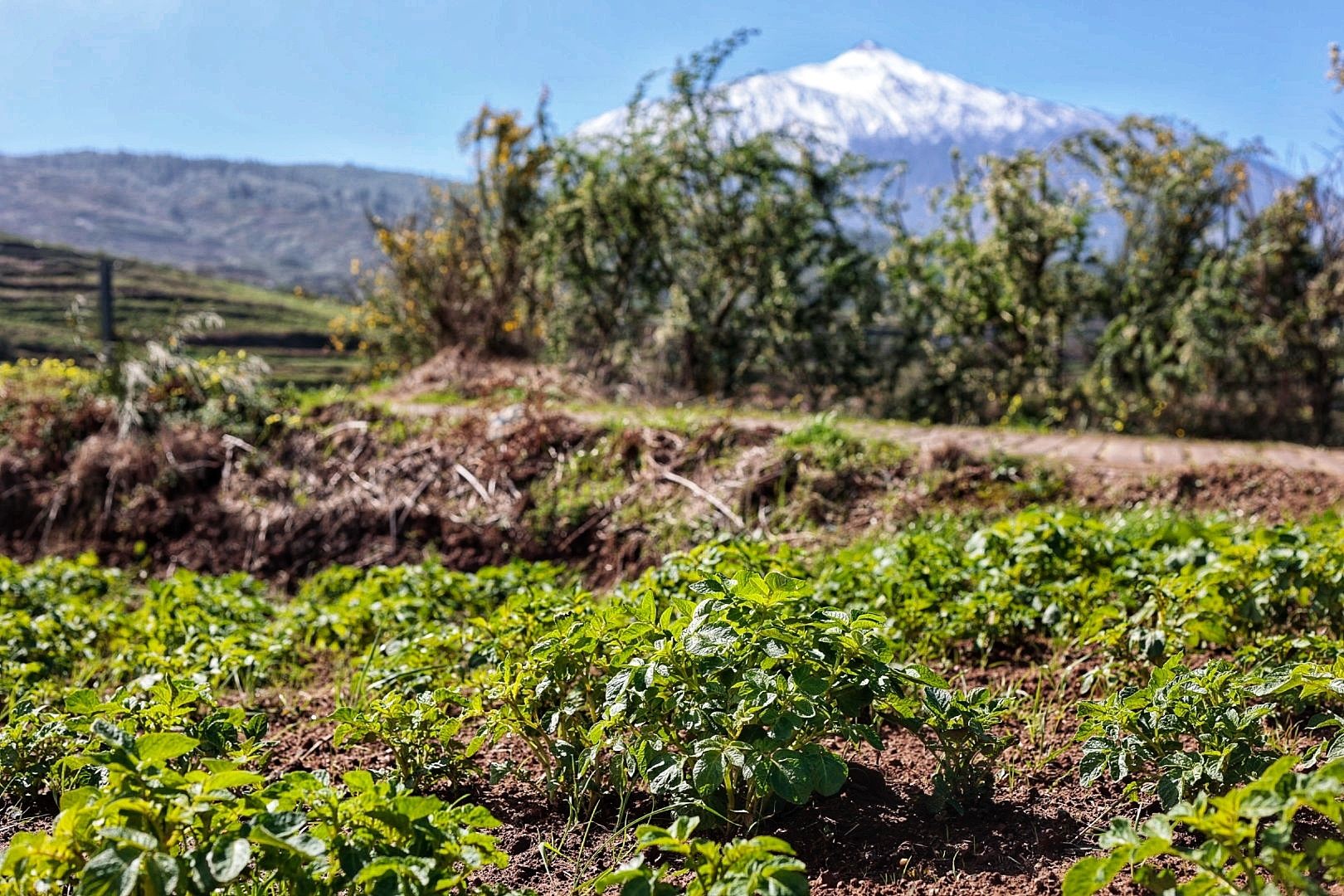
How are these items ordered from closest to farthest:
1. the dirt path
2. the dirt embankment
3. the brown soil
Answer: the brown soil
the dirt embankment
the dirt path

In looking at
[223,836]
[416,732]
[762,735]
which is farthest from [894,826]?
[223,836]

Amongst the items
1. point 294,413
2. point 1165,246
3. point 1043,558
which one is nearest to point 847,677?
point 1043,558

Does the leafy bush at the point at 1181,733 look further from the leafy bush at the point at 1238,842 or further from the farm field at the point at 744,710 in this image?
the leafy bush at the point at 1238,842

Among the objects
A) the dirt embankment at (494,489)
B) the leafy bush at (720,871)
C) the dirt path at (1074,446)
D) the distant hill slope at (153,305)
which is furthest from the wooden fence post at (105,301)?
the distant hill slope at (153,305)

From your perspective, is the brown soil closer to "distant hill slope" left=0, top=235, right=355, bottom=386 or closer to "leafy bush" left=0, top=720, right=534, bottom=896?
"leafy bush" left=0, top=720, right=534, bottom=896

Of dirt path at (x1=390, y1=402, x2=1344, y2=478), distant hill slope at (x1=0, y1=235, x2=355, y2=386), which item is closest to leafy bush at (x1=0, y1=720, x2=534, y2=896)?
dirt path at (x1=390, y1=402, x2=1344, y2=478)

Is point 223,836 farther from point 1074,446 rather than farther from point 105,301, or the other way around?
point 105,301

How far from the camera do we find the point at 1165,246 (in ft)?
34.8

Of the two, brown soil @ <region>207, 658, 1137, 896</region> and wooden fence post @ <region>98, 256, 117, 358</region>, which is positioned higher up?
wooden fence post @ <region>98, 256, 117, 358</region>

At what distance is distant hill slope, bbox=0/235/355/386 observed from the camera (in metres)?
58.0

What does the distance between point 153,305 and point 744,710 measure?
7743 cm

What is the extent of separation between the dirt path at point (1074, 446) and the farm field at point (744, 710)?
272 mm

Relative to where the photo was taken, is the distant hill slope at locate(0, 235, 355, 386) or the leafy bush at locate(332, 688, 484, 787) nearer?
the leafy bush at locate(332, 688, 484, 787)

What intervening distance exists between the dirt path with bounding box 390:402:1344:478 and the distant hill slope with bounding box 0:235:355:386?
49.2m
